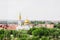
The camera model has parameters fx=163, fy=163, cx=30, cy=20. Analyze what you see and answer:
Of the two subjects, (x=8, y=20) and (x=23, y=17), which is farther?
(x=23, y=17)

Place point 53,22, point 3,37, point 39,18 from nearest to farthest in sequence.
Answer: point 3,37 → point 53,22 → point 39,18

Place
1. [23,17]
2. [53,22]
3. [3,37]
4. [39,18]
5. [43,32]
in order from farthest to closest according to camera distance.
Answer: [23,17], [39,18], [53,22], [43,32], [3,37]

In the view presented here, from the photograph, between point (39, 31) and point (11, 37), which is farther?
point (39, 31)

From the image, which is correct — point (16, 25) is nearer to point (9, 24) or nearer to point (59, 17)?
point (9, 24)

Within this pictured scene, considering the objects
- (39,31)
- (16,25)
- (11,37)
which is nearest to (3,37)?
(11,37)

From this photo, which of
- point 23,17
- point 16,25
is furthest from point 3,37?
point 23,17

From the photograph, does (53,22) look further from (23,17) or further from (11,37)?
(11,37)

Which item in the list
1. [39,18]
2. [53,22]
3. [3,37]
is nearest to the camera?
→ [3,37]

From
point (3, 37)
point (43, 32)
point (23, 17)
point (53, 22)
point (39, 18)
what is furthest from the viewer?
point (23, 17)
